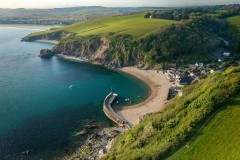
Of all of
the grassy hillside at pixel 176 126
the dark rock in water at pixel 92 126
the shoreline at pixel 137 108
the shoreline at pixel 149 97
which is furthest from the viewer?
the shoreline at pixel 149 97

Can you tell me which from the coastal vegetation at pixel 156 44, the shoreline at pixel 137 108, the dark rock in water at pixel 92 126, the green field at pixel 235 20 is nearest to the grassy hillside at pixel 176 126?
the shoreline at pixel 137 108

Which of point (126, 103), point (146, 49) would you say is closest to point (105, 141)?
point (126, 103)

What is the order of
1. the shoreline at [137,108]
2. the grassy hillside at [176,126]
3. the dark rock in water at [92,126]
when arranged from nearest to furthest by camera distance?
the grassy hillside at [176,126], the shoreline at [137,108], the dark rock in water at [92,126]

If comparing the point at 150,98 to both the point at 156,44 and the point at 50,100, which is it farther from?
the point at 156,44

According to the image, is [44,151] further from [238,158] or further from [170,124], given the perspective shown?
[238,158]

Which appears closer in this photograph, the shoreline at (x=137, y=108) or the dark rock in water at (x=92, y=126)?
the shoreline at (x=137, y=108)

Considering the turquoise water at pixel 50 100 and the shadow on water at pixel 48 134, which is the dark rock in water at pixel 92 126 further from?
the turquoise water at pixel 50 100

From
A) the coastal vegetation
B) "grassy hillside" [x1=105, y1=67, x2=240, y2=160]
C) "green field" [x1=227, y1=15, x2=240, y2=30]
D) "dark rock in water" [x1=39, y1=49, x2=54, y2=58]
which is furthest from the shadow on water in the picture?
"green field" [x1=227, y1=15, x2=240, y2=30]
